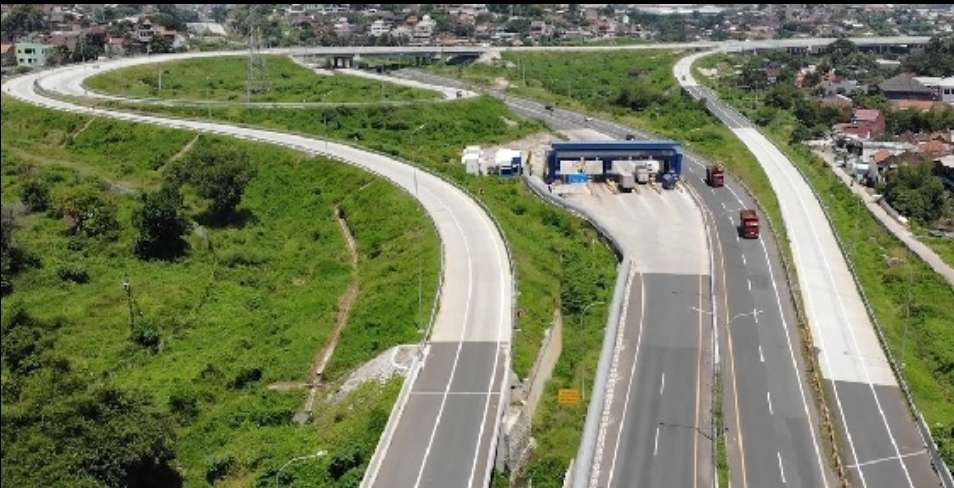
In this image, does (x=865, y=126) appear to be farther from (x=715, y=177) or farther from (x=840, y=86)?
(x=715, y=177)

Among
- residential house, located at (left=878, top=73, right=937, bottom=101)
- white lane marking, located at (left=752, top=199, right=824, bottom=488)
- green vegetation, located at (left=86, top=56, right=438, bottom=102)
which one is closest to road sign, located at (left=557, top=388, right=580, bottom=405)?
white lane marking, located at (left=752, top=199, right=824, bottom=488)

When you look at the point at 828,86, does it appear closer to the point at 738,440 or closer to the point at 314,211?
the point at 314,211

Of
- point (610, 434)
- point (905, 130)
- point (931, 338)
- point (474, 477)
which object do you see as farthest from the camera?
point (905, 130)

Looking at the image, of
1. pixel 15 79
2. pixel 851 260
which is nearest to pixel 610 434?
pixel 851 260

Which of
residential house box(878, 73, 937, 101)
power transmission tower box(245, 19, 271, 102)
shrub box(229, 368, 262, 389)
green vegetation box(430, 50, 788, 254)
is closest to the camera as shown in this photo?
shrub box(229, 368, 262, 389)

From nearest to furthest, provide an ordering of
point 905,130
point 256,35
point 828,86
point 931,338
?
1. point 931,338
2. point 905,130
3. point 828,86
4. point 256,35

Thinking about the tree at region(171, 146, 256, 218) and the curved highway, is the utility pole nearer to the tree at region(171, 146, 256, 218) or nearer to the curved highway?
the tree at region(171, 146, 256, 218)

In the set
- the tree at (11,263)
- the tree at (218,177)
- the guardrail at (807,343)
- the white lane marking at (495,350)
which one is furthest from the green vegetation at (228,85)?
the tree at (11,263)

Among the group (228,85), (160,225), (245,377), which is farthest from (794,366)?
(228,85)
